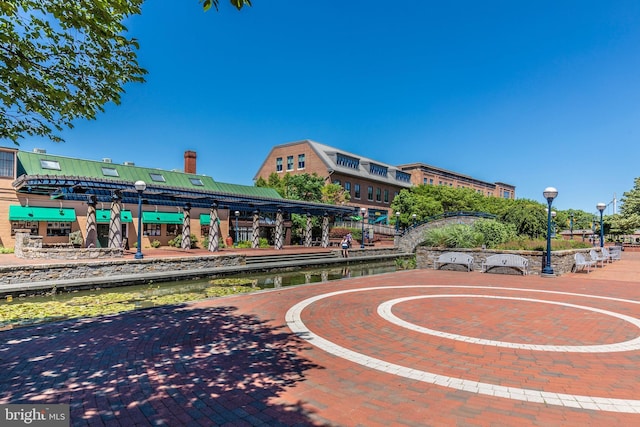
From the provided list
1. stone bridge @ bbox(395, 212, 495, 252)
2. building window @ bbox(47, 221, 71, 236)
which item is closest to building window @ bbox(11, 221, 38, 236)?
building window @ bbox(47, 221, 71, 236)

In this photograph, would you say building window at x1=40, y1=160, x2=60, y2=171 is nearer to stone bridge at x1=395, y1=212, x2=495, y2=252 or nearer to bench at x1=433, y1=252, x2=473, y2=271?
bench at x1=433, y1=252, x2=473, y2=271

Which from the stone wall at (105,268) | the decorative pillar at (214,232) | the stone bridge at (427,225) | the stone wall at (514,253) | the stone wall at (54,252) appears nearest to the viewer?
the stone wall at (105,268)

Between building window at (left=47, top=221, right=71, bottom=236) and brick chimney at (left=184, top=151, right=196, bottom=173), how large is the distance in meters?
13.2

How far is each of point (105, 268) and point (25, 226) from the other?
15.5 m

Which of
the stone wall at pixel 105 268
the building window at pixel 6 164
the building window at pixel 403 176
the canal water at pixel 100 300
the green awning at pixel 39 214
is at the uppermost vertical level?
the building window at pixel 403 176

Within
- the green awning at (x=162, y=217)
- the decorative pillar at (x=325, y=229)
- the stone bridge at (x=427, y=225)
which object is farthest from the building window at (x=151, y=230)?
Result: the stone bridge at (x=427, y=225)

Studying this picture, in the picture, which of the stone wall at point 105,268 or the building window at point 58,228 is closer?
the stone wall at point 105,268

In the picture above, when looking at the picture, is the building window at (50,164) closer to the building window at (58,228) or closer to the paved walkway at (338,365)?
the building window at (58,228)

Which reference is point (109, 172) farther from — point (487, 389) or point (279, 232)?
point (487, 389)

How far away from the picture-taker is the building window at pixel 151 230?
30.4m

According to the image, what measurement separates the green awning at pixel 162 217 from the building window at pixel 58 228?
17.4 feet

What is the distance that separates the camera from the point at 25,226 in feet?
79.9

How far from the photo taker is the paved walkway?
3842 mm

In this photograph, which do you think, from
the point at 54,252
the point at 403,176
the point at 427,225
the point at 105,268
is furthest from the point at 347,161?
the point at 105,268
